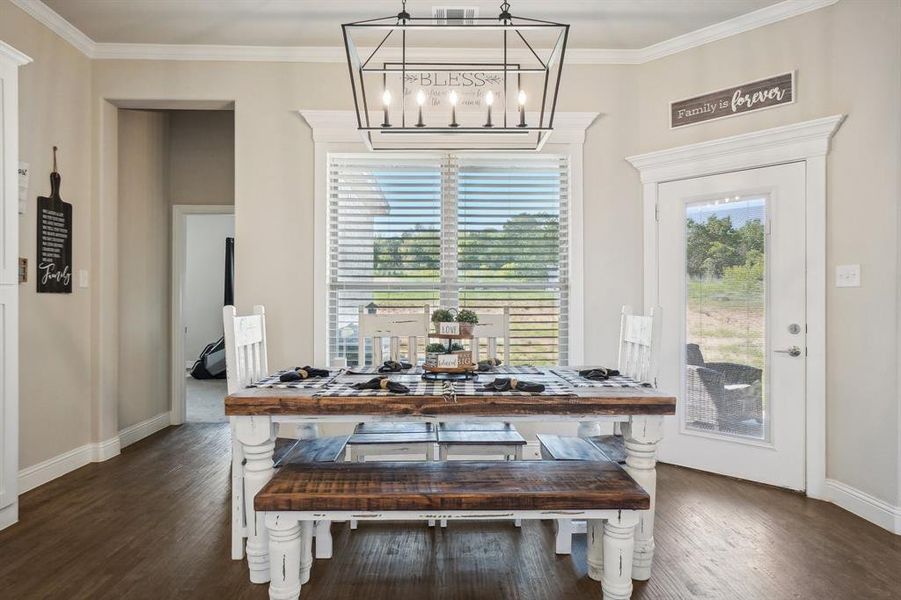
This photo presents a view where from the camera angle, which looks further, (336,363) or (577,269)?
(577,269)

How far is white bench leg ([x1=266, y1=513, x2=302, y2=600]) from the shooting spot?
1771 mm

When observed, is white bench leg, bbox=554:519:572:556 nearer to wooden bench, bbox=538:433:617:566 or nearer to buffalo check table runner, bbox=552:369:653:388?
wooden bench, bbox=538:433:617:566

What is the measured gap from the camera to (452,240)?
3.73 m

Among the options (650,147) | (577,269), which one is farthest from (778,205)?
(577,269)

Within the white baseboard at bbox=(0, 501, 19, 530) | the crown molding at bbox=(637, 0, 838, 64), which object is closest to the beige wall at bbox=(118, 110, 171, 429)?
the white baseboard at bbox=(0, 501, 19, 530)

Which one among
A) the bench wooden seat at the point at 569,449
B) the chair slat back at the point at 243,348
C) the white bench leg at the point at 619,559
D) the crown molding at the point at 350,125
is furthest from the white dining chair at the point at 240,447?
the crown molding at the point at 350,125

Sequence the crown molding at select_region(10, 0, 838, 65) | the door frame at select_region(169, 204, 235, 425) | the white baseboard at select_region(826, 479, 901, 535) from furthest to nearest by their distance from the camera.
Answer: the door frame at select_region(169, 204, 235, 425), the crown molding at select_region(10, 0, 838, 65), the white baseboard at select_region(826, 479, 901, 535)

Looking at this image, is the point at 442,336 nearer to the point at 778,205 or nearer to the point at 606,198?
the point at 606,198

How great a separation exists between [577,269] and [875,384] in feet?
5.95

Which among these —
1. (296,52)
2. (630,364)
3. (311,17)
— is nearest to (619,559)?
(630,364)

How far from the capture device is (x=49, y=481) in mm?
3223

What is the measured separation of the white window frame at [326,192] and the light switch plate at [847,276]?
150 cm

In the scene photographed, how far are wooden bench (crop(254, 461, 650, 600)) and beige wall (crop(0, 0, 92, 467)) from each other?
234 cm

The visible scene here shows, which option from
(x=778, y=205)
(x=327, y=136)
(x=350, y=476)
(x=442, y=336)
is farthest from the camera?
(x=327, y=136)
